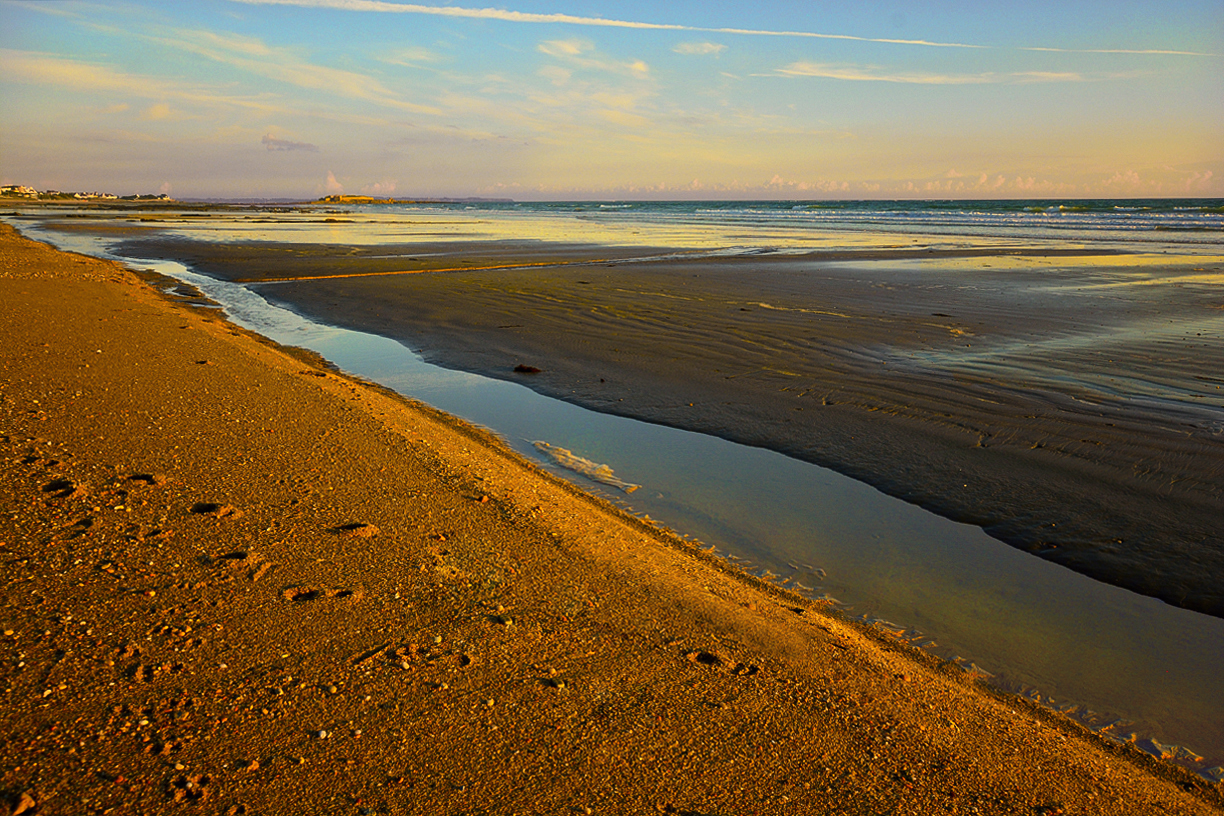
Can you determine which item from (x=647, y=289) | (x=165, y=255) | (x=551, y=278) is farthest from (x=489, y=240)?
(x=647, y=289)

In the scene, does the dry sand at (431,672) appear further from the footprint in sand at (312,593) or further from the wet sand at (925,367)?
the wet sand at (925,367)

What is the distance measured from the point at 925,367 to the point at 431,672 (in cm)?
875

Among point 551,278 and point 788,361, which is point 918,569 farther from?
point 551,278

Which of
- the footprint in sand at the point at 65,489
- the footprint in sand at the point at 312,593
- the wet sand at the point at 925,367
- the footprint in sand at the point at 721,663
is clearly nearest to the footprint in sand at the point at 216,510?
the footprint in sand at the point at 65,489

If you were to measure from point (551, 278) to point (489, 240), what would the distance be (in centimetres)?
1776

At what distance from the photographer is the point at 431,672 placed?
3072 mm

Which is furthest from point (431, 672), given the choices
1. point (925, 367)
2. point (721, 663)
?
point (925, 367)

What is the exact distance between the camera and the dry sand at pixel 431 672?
8.16ft

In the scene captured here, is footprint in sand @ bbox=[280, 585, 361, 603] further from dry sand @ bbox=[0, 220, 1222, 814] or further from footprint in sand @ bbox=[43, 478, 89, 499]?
footprint in sand @ bbox=[43, 478, 89, 499]

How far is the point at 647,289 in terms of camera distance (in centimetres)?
1803

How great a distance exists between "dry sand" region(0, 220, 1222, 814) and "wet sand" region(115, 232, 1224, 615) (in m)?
2.58

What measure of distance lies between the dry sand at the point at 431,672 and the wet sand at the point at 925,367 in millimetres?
2580

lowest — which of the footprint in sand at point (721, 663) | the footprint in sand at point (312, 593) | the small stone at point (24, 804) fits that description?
the footprint in sand at point (721, 663)

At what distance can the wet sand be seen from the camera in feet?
19.0
